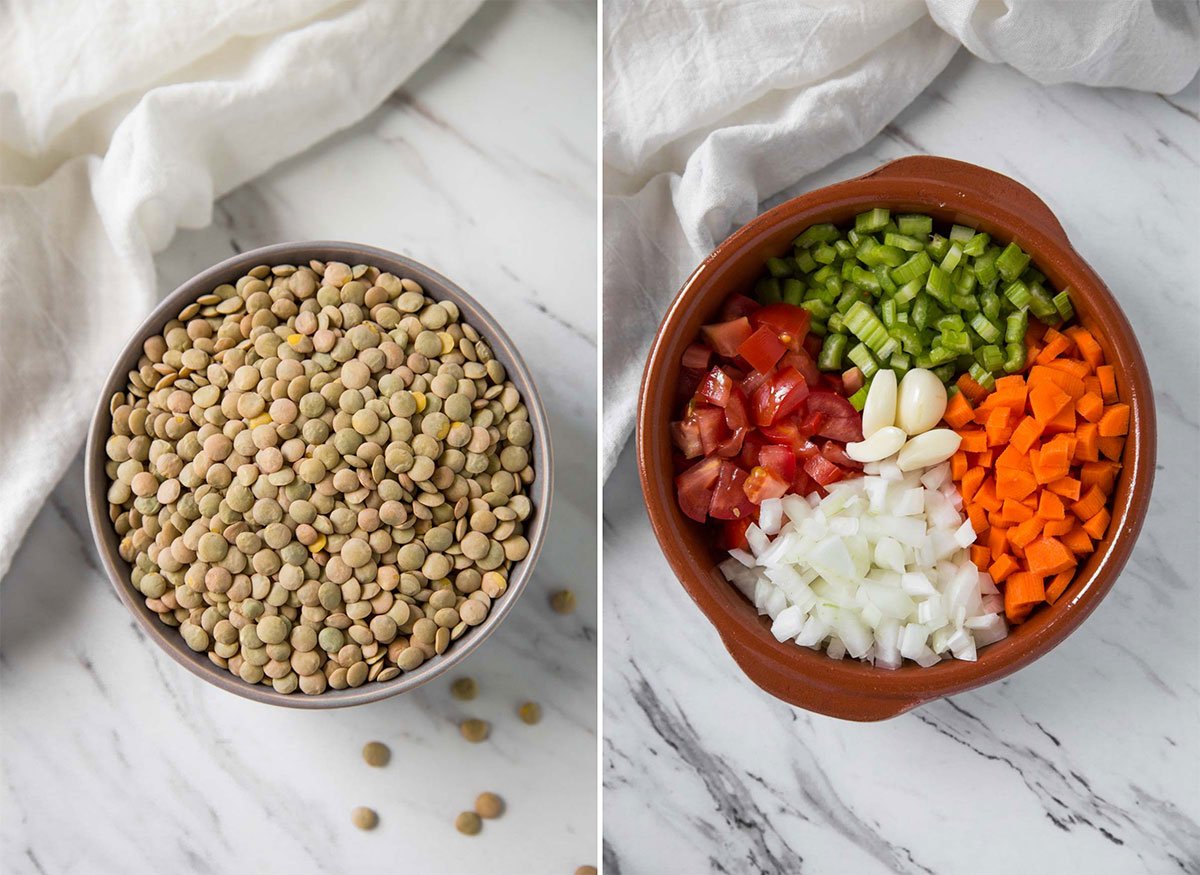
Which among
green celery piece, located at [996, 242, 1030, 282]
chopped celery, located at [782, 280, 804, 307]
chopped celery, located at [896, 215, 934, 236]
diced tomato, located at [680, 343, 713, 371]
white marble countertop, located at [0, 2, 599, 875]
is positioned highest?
chopped celery, located at [896, 215, 934, 236]

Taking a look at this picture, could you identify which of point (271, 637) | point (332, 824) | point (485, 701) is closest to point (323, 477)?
point (271, 637)

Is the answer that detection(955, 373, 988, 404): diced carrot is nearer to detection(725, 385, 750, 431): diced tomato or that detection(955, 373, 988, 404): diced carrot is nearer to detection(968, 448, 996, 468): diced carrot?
detection(968, 448, 996, 468): diced carrot

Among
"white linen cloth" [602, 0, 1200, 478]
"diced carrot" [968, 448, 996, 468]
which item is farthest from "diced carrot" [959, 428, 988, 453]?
"white linen cloth" [602, 0, 1200, 478]

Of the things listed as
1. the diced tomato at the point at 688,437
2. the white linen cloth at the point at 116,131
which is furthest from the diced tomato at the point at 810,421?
the white linen cloth at the point at 116,131

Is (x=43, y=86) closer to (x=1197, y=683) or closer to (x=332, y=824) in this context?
(x=332, y=824)

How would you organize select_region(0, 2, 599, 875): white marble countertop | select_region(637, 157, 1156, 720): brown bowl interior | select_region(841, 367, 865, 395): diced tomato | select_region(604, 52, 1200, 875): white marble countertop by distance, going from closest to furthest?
select_region(637, 157, 1156, 720): brown bowl interior < select_region(841, 367, 865, 395): diced tomato < select_region(604, 52, 1200, 875): white marble countertop < select_region(0, 2, 599, 875): white marble countertop

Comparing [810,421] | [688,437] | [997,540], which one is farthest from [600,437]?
[997,540]

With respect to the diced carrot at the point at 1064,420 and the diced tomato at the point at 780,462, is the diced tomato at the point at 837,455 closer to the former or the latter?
the diced tomato at the point at 780,462
